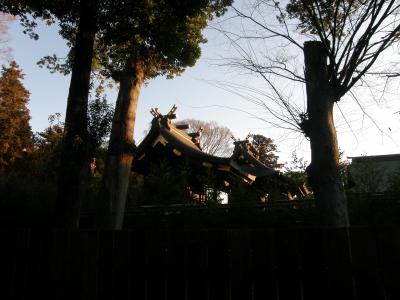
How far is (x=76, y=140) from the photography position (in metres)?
7.09

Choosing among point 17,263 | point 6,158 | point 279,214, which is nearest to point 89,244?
point 17,263

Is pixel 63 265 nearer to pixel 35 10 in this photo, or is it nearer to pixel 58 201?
pixel 58 201

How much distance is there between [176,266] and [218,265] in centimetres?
53

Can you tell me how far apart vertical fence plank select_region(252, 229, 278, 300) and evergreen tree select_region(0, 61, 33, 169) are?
20852 mm

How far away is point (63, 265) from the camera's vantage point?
15.6ft

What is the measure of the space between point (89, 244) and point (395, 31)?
5131 millimetres

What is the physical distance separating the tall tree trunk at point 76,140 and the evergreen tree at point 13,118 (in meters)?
15.9

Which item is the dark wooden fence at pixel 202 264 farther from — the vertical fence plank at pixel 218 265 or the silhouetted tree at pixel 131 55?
the silhouetted tree at pixel 131 55

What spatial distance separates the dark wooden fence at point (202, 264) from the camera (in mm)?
3641

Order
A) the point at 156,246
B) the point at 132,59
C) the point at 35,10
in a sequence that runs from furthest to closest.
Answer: the point at 132,59
the point at 35,10
the point at 156,246

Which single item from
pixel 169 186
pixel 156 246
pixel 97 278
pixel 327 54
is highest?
pixel 327 54

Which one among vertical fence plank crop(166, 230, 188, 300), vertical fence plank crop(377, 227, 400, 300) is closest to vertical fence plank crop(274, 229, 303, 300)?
vertical fence plank crop(377, 227, 400, 300)

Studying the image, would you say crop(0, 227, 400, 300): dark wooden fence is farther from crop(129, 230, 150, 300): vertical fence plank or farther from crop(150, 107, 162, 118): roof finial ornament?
crop(150, 107, 162, 118): roof finial ornament

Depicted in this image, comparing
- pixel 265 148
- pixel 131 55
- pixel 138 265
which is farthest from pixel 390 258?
pixel 265 148
